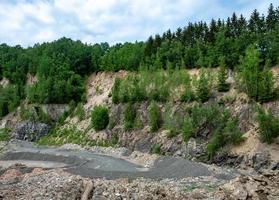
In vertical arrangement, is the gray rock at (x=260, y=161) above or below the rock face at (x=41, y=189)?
above

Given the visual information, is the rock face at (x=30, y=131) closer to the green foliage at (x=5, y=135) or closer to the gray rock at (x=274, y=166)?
the green foliage at (x=5, y=135)

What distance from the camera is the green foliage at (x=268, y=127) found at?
7931 cm

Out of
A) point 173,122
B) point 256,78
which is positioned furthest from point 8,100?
point 256,78

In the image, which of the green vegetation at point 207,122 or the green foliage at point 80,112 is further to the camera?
the green foliage at point 80,112

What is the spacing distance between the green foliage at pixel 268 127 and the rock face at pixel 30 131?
75827 mm

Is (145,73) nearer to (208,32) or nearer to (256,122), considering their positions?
(208,32)

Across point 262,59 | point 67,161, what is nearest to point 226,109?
point 262,59

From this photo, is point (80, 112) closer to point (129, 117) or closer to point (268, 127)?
point (129, 117)

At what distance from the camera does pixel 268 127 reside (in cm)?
7938

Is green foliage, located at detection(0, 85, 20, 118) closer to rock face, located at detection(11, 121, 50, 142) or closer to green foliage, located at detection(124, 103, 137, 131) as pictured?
rock face, located at detection(11, 121, 50, 142)

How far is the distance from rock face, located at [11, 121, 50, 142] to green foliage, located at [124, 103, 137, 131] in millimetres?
34845

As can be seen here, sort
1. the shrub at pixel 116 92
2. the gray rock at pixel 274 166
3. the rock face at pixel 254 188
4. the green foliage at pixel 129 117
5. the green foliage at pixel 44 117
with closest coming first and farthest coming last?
the rock face at pixel 254 188 → the gray rock at pixel 274 166 → the green foliage at pixel 129 117 → the shrub at pixel 116 92 → the green foliage at pixel 44 117

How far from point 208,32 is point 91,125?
35190mm

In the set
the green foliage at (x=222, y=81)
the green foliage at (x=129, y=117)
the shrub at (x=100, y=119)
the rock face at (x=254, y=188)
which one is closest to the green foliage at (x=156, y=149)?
the green foliage at (x=129, y=117)
